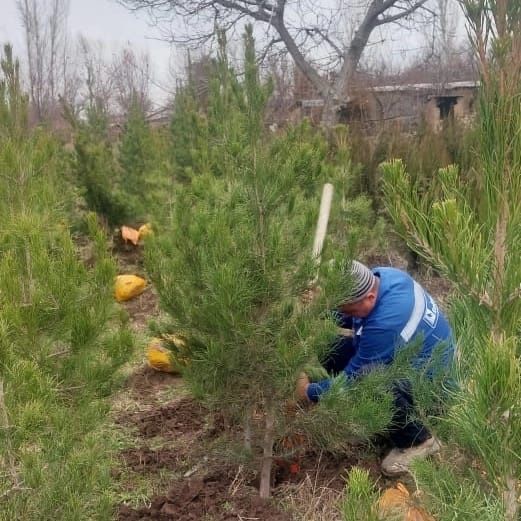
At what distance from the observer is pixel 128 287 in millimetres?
6398

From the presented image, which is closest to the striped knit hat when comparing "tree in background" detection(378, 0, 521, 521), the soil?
the soil

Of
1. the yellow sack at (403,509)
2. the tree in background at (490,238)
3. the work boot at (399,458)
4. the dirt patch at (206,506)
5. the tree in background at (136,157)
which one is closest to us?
the tree in background at (490,238)

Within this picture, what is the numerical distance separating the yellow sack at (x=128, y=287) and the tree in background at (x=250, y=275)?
12.3 ft

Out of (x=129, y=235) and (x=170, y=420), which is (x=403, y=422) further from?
(x=129, y=235)

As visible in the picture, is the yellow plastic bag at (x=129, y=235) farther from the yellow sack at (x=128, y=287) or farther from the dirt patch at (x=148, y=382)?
the dirt patch at (x=148, y=382)

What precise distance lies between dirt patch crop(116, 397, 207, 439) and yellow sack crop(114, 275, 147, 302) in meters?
2.51

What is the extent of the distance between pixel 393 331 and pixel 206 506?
124 centimetres

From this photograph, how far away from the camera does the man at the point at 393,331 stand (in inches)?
115

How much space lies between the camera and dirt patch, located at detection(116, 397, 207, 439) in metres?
3.69

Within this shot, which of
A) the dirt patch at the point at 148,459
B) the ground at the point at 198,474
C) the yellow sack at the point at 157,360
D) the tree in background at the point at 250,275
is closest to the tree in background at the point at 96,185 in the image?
the yellow sack at the point at 157,360

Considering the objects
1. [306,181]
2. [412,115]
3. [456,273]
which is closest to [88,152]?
[306,181]

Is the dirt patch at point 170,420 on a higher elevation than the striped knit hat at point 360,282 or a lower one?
A: lower

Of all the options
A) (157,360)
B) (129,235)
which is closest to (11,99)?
(157,360)

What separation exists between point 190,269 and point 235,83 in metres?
0.84
